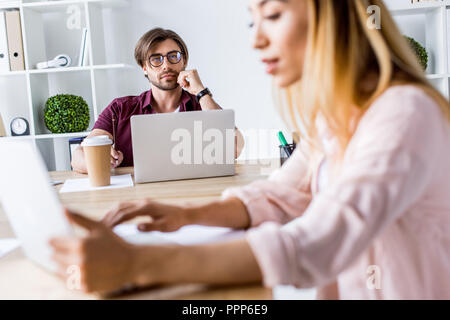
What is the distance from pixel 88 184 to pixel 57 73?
2225 mm

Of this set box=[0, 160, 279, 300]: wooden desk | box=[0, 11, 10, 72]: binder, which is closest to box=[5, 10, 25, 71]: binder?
box=[0, 11, 10, 72]: binder

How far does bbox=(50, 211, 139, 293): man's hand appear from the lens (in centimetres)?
52

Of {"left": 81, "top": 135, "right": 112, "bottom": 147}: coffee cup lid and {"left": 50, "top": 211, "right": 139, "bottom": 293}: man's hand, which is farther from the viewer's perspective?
{"left": 81, "top": 135, "right": 112, "bottom": 147}: coffee cup lid

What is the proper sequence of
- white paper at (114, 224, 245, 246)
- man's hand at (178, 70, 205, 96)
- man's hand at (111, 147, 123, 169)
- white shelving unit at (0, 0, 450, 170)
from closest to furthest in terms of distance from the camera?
white paper at (114, 224, 245, 246) → man's hand at (111, 147, 123, 169) → man's hand at (178, 70, 205, 96) → white shelving unit at (0, 0, 450, 170)

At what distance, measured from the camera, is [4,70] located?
329cm

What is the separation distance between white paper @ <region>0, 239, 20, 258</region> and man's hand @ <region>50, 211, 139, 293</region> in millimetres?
397

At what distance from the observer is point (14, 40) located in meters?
3.24

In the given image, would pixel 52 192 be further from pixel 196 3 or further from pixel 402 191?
pixel 196 3

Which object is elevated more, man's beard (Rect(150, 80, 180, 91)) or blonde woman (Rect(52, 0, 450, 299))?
man's beard (Rect(150, 80, 180, 91))

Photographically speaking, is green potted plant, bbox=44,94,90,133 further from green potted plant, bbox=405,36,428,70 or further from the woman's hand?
the woman's hand

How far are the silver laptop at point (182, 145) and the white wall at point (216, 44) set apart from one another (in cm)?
193

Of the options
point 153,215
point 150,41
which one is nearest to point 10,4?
point 150,41

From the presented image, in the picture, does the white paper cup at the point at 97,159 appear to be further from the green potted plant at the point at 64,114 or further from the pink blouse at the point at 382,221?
the green potted plant at the point at 64,114

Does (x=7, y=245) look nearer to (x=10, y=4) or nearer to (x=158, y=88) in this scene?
(x=158, y=88)
